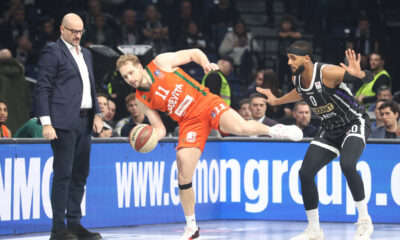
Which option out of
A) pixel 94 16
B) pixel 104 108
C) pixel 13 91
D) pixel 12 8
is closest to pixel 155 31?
pixel 94 16

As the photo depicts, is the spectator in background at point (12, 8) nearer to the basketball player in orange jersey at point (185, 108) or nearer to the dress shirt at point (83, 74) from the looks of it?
the dress shirt at point (83, 74)

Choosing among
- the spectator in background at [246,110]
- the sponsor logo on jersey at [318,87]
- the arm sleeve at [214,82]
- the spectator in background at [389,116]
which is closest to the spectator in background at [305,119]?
the spectator in background at [246,110]

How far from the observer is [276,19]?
2112cm

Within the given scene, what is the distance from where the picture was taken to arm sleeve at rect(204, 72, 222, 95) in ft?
44.5

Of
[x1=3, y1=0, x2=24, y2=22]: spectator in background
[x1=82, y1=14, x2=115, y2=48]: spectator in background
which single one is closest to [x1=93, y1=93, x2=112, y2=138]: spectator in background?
[x1=82, y1=14, x2=115, y2=48]: spectator in background

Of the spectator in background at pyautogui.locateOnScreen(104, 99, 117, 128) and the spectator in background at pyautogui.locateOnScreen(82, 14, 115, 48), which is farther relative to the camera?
the spectator in background at pyautogui.locateOnScreen(82, 14, 115, 48)

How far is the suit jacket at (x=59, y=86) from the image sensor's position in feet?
30.5

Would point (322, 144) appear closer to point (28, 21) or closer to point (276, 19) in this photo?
point (28, 21)

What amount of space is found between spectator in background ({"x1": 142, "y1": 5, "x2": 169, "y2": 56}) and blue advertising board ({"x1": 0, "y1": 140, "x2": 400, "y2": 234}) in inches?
185

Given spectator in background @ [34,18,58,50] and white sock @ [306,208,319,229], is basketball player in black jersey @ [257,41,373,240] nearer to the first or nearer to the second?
white sock @ [306,208,319,229]

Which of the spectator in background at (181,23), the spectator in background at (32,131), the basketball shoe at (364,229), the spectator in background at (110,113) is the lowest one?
the basketball shoe at (364,229)

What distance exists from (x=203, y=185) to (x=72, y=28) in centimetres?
384

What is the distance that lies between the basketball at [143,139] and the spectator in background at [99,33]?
23.7 feet

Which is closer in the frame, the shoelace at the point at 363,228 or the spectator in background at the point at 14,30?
the shoelace at the point at 363,228
